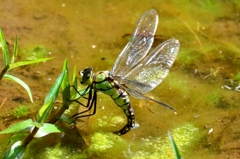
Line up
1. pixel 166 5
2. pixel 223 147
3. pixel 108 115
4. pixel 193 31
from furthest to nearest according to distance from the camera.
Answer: pixel 166 5, pixel 193 31, pixel 108 115, pixel 223 147

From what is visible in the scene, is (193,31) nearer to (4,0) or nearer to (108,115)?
(108,115)

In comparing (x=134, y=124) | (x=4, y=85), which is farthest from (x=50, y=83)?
(x=134, y=124)

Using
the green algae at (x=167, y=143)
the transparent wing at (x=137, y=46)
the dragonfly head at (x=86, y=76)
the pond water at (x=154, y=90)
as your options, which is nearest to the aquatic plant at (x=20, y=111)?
the pond water at (x=154, y=90)

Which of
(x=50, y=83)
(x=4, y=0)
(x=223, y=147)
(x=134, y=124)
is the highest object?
(x=4, y=0)

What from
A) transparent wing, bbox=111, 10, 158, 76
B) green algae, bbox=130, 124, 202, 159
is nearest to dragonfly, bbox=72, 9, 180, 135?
transparent wing, bbox=111, 10, 158, 76

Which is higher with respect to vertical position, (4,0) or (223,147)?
(4,0)

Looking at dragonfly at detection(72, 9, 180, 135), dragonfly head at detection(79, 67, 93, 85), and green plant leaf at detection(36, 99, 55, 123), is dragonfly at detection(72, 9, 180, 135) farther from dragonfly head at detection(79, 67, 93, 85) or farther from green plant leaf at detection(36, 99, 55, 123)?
green plant leaf at detection(36, 99, 55, 123)

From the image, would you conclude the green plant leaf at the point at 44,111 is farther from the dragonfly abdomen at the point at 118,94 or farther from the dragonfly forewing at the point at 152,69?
the dragonfly forewing at the point at 152,69
